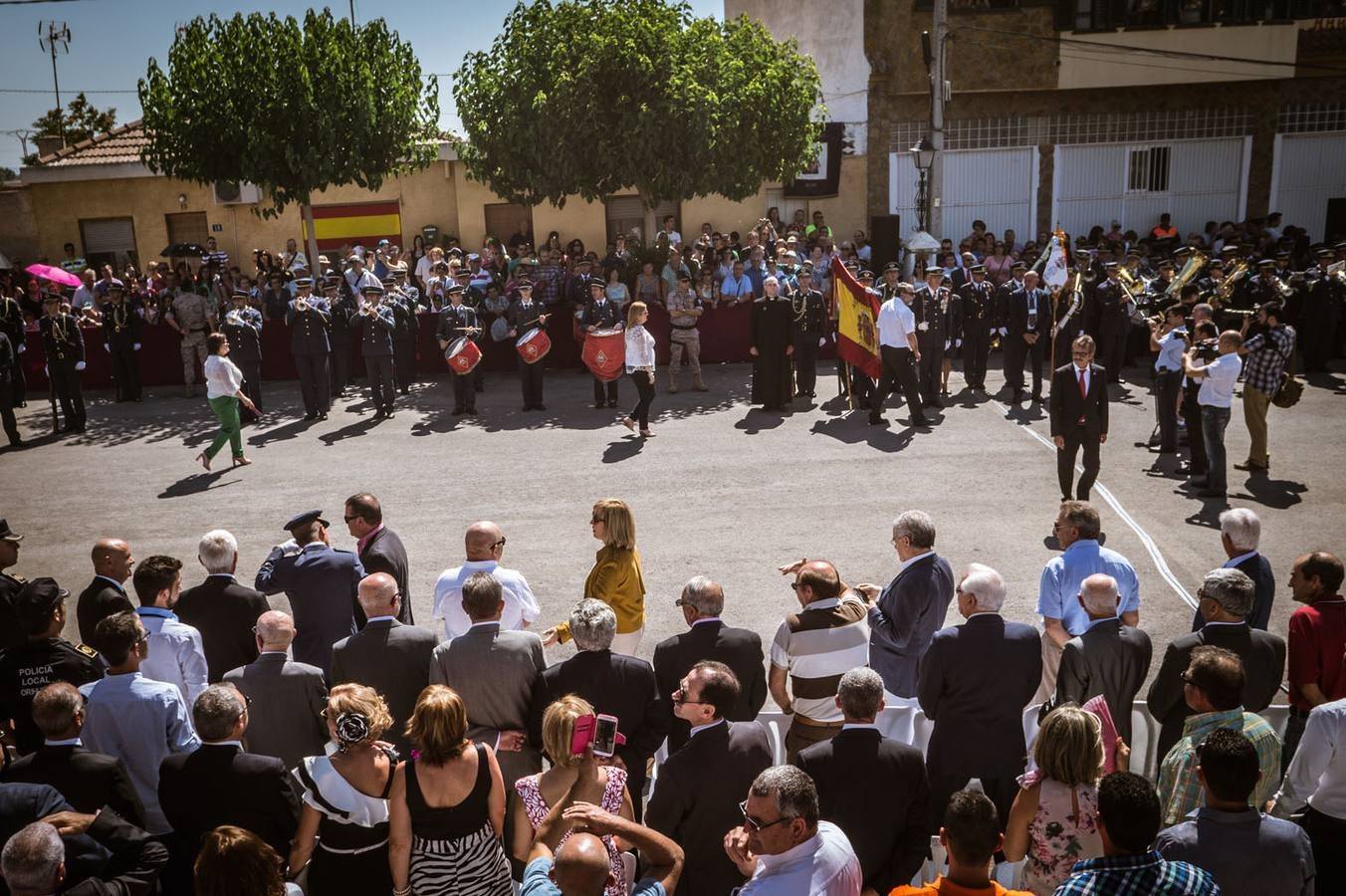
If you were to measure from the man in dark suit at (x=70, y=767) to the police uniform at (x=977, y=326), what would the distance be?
1441cm

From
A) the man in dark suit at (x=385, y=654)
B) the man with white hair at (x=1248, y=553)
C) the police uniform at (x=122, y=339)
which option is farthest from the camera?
the police uniform at (x=122, y=339)

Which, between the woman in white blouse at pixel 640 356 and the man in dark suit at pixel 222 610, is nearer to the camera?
the man in dark suit at pixel 222 610

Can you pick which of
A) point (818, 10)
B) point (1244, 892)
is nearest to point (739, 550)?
point (1244, 892)

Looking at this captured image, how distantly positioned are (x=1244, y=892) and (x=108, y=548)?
6251 millimetres

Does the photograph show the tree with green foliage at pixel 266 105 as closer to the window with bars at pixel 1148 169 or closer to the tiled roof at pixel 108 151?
the tiled roof at pixel 108 151

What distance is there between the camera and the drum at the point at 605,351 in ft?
52.3

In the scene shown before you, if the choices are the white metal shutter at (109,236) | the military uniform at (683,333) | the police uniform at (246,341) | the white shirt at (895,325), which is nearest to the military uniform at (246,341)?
the police uniform at (246,341)

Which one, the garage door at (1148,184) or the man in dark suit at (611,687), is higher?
the garage door at (1148,184)

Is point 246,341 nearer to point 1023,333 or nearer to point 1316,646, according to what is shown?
point 1023,333

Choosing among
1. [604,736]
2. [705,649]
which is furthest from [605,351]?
[604,736]

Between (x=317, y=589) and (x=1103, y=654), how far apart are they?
181 inches

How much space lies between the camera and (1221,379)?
36.7 ft

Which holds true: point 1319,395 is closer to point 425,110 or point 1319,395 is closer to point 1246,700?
point 1246,700

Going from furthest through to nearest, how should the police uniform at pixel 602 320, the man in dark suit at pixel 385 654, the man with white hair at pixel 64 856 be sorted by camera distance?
the police uniform at pixel 602 320
the man in dark suit at pixel 385 654
the man with white hair at pixel 64 856
